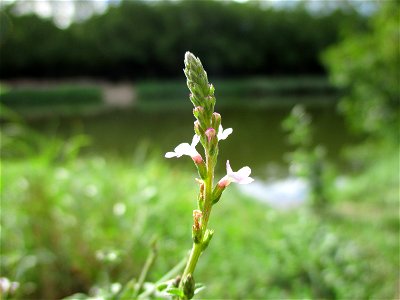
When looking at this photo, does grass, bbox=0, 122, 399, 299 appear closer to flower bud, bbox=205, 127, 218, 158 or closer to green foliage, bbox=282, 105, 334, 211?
green foliage, bbox=282, 105, 334, 211

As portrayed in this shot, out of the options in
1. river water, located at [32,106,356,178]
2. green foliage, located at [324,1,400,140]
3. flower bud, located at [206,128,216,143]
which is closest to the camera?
flower bud, located at [206,128,216,143]

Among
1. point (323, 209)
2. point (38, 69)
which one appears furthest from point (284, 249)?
point (38, 69)

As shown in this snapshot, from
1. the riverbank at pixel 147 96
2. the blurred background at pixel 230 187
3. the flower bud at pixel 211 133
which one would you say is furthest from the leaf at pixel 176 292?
the riverbank at pixel 147 96

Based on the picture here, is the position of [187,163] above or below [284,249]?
above

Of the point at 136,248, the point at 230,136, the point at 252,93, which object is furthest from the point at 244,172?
the point at 252,93

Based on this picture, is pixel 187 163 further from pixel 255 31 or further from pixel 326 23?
pixel 326 23

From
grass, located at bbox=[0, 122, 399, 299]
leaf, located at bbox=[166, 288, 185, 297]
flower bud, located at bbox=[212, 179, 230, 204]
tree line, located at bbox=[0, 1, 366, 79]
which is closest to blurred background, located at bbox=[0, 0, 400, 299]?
grass, located at bbox=[0, 122, 399, 299]
